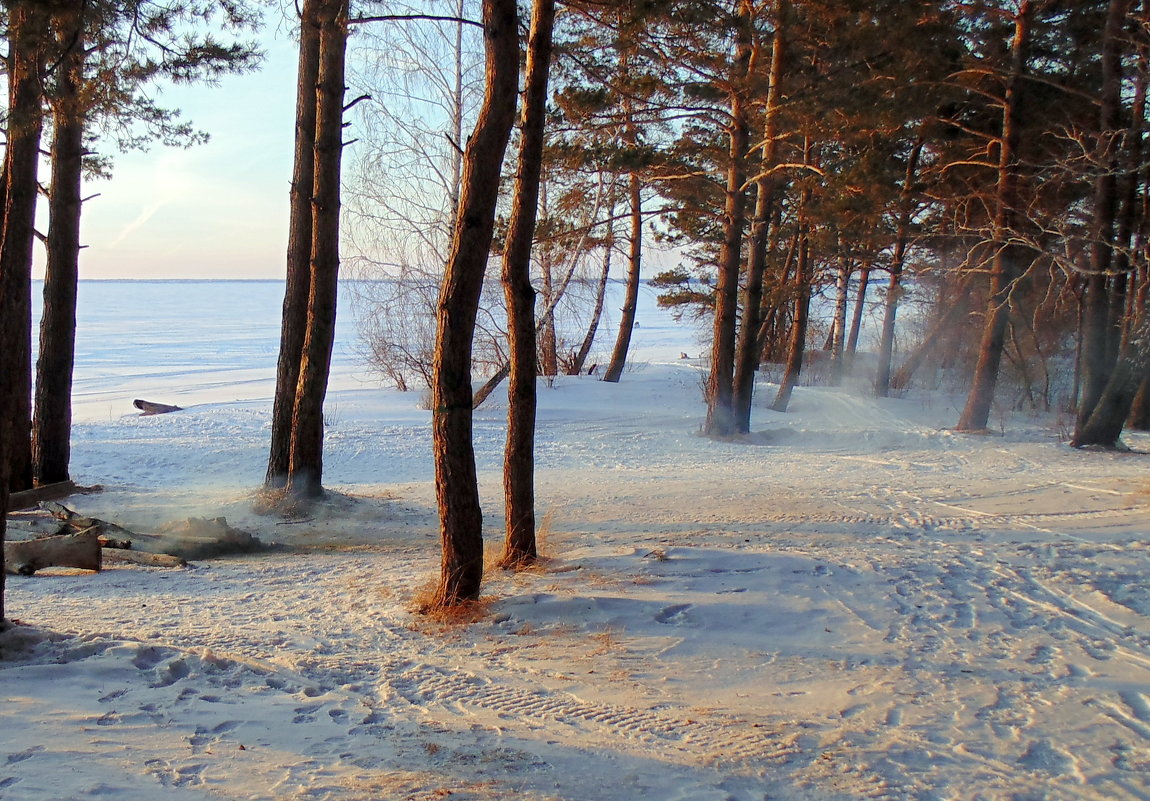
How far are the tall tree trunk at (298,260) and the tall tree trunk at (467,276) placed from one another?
16.5 ft

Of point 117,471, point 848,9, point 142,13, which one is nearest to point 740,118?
point 848,9

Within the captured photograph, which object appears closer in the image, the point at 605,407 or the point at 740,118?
the point at 740,118

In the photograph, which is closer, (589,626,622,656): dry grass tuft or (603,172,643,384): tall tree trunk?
(589,626,622,656): dry grass tuft

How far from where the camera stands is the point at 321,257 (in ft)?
32.8

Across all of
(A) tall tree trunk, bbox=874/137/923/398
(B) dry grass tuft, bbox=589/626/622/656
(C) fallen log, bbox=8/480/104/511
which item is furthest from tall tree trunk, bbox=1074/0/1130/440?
(C) fallen log, bbox=8/480/104/511

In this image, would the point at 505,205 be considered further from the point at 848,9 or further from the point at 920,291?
the point at 920,291

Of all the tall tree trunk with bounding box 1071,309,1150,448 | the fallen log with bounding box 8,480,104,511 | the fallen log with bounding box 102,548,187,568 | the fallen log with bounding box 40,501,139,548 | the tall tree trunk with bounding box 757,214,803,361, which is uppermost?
the tall tree trunk with bounding box 757,214,803,361

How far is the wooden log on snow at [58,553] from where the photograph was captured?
7141 mm

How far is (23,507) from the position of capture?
995cm

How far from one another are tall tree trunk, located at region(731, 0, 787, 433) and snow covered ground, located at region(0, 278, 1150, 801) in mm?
4814

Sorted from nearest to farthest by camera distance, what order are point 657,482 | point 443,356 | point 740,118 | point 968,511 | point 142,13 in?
1. point 443,356
2. point 142,13
3. point 968,511
4. point 657,482
5. point 740,118

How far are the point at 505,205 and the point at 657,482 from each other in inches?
393

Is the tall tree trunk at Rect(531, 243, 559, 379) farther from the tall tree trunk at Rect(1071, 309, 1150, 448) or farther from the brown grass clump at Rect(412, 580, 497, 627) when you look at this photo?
the brown grass clump at Rect(412, 580, 497, 627)

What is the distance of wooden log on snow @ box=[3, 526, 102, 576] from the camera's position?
7141mm
